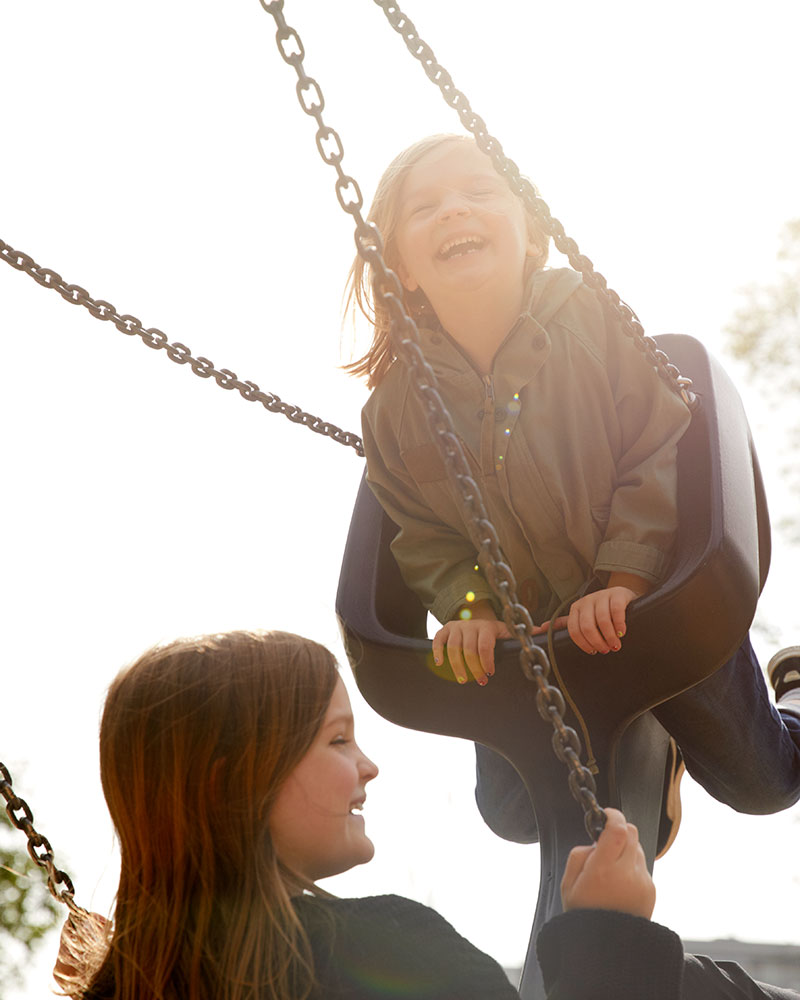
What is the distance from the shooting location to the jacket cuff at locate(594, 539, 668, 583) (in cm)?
152

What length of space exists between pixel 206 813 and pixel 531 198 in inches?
30.7

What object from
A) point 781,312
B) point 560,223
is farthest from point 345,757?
point 781,312

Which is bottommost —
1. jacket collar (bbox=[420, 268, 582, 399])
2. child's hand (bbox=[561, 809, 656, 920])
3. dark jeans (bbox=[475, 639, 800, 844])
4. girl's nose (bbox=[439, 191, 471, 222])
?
child's hand (bbox=[561, 809, 656, 920])

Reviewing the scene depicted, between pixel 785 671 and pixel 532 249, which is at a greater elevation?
pixel 532 249

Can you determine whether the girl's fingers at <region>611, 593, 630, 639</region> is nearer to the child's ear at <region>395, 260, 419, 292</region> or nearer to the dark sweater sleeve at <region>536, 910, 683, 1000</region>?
the dark sweater sleeve at <region>536, 910, 683, 1000</region>

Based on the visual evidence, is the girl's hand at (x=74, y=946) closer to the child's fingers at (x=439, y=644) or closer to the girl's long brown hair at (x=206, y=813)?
the girl's long brown hair at (x=206, y=813)

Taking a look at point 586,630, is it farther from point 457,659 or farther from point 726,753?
point 726,753

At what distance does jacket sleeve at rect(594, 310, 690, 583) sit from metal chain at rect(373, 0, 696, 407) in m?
0.04

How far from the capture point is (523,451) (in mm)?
1652

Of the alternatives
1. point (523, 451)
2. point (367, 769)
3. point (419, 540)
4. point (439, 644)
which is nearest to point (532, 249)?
point (523, 451)

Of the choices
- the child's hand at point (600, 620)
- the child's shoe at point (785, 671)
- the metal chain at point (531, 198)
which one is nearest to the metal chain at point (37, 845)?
the child's hand at point (600, 620)

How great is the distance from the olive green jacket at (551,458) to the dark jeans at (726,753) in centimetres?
28

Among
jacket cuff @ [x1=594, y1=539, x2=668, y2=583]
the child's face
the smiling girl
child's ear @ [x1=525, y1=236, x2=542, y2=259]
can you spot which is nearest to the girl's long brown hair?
the smiling girl

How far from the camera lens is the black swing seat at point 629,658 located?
1.45 meters
